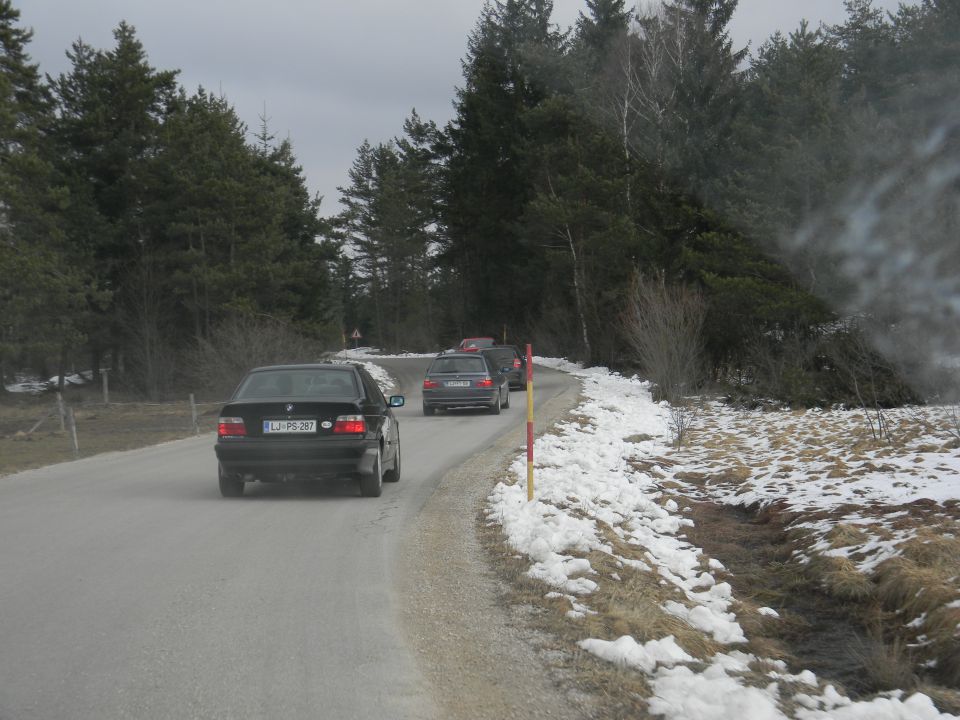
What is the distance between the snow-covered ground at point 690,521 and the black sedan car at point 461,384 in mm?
4266

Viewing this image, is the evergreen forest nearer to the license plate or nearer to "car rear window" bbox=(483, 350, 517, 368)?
"car rear window" bbox=(483, 350, 517, 368)

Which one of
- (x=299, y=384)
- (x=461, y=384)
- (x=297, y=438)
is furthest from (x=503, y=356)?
(x=297, y=438)

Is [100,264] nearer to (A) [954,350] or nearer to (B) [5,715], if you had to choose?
(A) [954,350]

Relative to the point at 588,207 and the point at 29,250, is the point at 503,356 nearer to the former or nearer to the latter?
the point at 588,207

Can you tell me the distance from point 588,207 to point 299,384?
101 feet

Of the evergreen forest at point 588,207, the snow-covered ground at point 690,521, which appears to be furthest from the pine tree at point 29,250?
the snow-covered ground at point 690,521

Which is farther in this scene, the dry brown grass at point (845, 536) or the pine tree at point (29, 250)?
the pine tree at point (29, 250)

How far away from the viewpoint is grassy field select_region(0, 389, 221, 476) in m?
17.2

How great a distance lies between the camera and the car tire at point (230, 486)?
10500 millimetres

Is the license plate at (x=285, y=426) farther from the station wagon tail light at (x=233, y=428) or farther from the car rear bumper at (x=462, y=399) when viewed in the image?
the car rear bumper at (x=462, y=399)

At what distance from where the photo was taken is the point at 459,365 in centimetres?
2398

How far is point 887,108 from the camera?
92.2ft

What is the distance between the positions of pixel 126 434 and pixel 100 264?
23.1 m

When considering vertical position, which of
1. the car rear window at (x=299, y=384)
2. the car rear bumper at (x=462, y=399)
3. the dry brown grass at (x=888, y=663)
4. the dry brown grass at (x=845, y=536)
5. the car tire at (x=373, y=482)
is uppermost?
the car rear window at (x=299, y=384)
